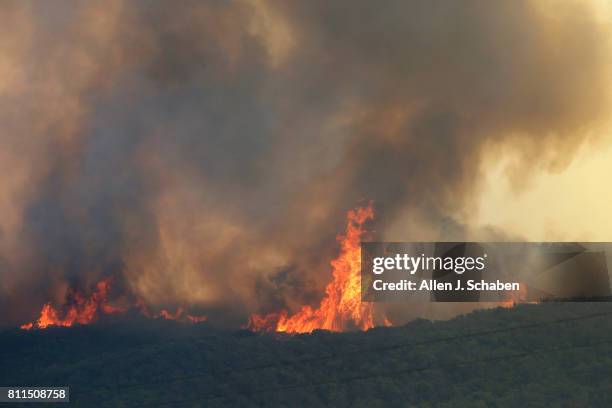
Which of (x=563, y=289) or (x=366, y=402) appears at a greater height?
(x=563, y=289)

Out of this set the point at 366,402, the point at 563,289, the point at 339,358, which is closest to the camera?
the point at 366,402

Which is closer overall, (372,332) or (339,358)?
(339,358)

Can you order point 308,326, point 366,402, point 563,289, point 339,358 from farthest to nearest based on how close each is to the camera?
point 308,326 < point 563,289 < point 339,358 < point 366,402

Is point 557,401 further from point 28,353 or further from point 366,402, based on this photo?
point 28,353

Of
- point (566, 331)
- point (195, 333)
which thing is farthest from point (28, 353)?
point (566, 331)

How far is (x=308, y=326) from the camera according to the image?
138 m

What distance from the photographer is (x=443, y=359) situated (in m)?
120

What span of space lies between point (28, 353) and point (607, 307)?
98336 mm

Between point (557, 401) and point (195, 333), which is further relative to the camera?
point (195, 333)

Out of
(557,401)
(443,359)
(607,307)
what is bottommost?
(557,401)

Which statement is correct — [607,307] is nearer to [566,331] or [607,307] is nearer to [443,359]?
[566,331]

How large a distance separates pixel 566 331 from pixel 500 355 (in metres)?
13.4

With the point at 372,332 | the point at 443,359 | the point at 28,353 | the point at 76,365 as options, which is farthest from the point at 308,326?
the point at 28,353

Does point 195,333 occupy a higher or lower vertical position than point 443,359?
higher
